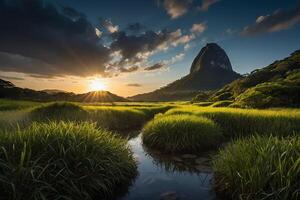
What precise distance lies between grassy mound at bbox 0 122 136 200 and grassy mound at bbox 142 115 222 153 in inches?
173

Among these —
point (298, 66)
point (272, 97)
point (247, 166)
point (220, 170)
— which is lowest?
point (220, 170)

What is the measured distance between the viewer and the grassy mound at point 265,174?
5.20 meters

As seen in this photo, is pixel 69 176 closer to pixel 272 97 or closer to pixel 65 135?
pixel 65 135

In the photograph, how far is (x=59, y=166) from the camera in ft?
18.9

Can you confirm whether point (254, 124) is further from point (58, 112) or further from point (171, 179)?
point (58, 112)

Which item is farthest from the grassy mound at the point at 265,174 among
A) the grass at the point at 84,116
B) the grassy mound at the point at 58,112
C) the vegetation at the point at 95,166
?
the grassy mound at the point at 58,112

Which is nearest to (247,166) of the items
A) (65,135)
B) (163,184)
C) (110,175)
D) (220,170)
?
(220,170)

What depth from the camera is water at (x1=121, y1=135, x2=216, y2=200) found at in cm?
689

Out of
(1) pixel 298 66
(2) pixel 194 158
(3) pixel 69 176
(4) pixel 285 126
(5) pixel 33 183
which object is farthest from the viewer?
(1) pixel 298 66

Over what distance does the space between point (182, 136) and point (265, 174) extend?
6.66m

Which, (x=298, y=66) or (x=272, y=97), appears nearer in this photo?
(x=272, y=97)

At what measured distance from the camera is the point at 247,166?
6051 millimetres

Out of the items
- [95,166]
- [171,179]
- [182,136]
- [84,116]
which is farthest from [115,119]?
[95,166]

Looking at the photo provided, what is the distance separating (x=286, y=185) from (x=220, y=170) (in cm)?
248
